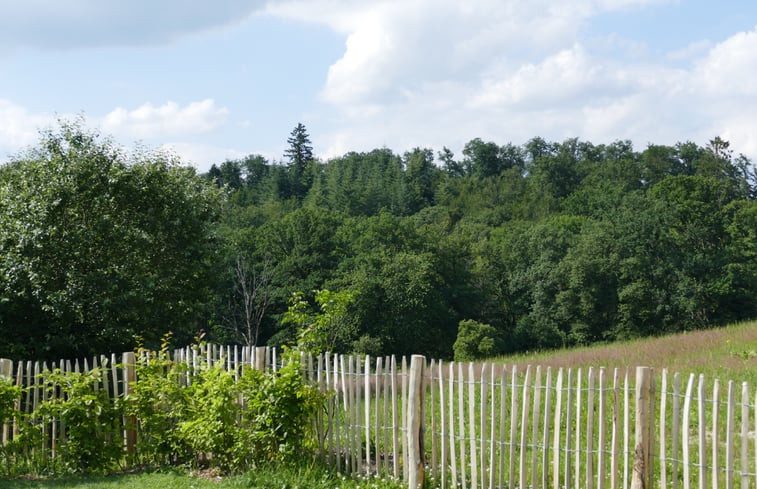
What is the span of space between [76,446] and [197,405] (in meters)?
1.71

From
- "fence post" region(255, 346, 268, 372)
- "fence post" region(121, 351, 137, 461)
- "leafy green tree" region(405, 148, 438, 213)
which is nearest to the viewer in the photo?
"fence post" region(255, 346, 268, 372)

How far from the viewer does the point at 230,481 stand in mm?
9070

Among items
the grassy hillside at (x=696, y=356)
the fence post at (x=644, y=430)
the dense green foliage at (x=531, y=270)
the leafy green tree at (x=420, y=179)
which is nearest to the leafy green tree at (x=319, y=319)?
the fence post at (x=644, y=430)

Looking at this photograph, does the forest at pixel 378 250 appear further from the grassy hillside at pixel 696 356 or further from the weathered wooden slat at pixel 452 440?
the grassy hillside at pixel 696 356

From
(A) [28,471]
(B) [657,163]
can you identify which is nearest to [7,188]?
(A) [28,471]

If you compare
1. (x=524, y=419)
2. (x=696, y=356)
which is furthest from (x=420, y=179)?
(x=524, y=419)

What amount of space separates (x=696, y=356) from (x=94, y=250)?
13398mm

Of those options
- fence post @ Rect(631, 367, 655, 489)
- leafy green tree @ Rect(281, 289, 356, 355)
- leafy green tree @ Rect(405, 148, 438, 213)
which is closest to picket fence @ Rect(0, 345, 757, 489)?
fence post @ Rect(631, 367, 655, 489)

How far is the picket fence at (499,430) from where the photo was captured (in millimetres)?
6879

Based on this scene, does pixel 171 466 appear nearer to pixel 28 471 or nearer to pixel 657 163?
pixel 28 471

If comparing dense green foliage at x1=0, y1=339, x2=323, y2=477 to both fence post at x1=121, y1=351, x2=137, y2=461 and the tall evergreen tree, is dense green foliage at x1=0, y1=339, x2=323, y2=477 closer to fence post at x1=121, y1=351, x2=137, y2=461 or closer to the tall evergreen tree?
fence post at x1=121, y1=351, x2=137, y2=461

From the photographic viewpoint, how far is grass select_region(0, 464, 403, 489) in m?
8.77

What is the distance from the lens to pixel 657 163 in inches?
3233

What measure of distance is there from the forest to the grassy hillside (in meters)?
6.67
